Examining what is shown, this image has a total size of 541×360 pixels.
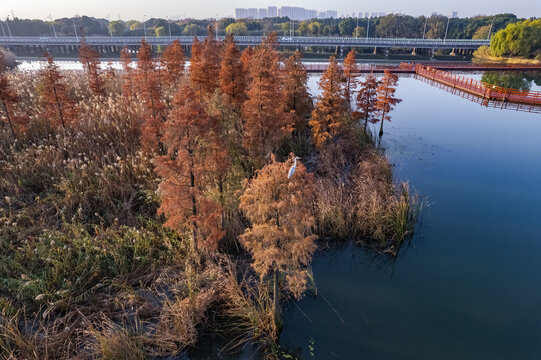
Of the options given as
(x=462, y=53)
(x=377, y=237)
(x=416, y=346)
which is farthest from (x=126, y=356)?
(x=462, y=53)

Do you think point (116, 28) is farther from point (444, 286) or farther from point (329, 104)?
point (444, 286)

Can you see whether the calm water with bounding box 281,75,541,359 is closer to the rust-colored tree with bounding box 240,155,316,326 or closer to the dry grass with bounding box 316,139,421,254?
the dry grass with bounding box 316,139,421,254

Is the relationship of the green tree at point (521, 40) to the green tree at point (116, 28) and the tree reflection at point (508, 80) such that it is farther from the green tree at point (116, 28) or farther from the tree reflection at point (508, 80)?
the green tree at point (116, 28)

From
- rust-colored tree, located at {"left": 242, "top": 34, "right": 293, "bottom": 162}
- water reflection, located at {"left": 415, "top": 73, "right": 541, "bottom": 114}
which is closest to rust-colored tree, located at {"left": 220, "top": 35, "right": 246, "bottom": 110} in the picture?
rust-colored tree, located at {"left": 242, "top": 34, "right": 293, "bottom": 162}

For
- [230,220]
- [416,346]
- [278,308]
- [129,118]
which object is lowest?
[416,346]

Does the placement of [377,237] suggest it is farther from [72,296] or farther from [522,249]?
[72,296]
